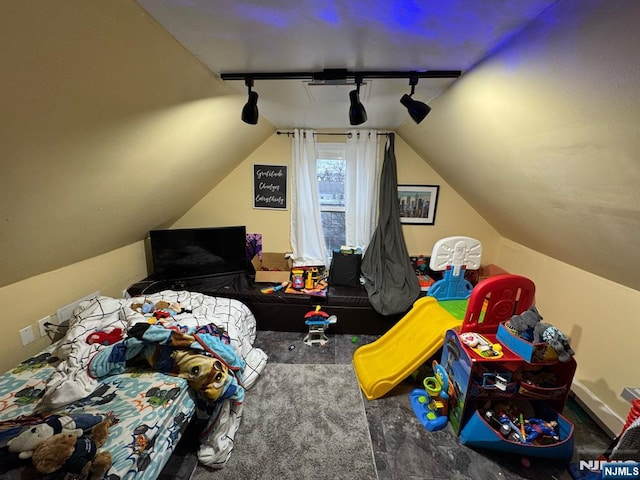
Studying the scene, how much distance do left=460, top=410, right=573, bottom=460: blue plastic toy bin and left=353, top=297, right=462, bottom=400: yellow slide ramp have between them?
0.46 metres

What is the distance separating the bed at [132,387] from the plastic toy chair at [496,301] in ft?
5.24

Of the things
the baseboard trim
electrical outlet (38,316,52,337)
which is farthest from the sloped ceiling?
the baseboard trim

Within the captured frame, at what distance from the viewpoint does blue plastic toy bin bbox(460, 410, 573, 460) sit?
1.49 m

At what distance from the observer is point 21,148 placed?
975mm

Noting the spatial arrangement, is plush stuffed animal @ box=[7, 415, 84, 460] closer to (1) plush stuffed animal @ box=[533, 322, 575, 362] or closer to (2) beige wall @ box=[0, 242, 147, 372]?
(2) beige wall @ box=[0, 242, 147, 372]

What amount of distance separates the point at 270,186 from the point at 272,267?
0.96 metres

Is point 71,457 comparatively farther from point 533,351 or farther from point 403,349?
point 533,351

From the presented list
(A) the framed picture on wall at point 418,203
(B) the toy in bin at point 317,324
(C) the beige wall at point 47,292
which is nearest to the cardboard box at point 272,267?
(B) the toy in bin at point 317,324

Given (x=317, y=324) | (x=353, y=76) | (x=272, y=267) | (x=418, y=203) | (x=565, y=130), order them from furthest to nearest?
(x=272, y=267) < (x=418, y=203) < (x=317, y=324) < (x=353, y=76) < (x=565, y=130)

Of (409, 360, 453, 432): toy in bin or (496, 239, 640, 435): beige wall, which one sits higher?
(496, 239, 640, 435): beige wall

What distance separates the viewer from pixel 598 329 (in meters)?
1.86

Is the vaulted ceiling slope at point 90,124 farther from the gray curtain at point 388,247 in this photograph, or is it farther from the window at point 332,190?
the gray curtain at point 388,247

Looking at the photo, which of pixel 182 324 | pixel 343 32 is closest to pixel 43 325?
pixel 182 324

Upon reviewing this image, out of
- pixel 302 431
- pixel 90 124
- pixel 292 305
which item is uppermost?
pixel 90 124
